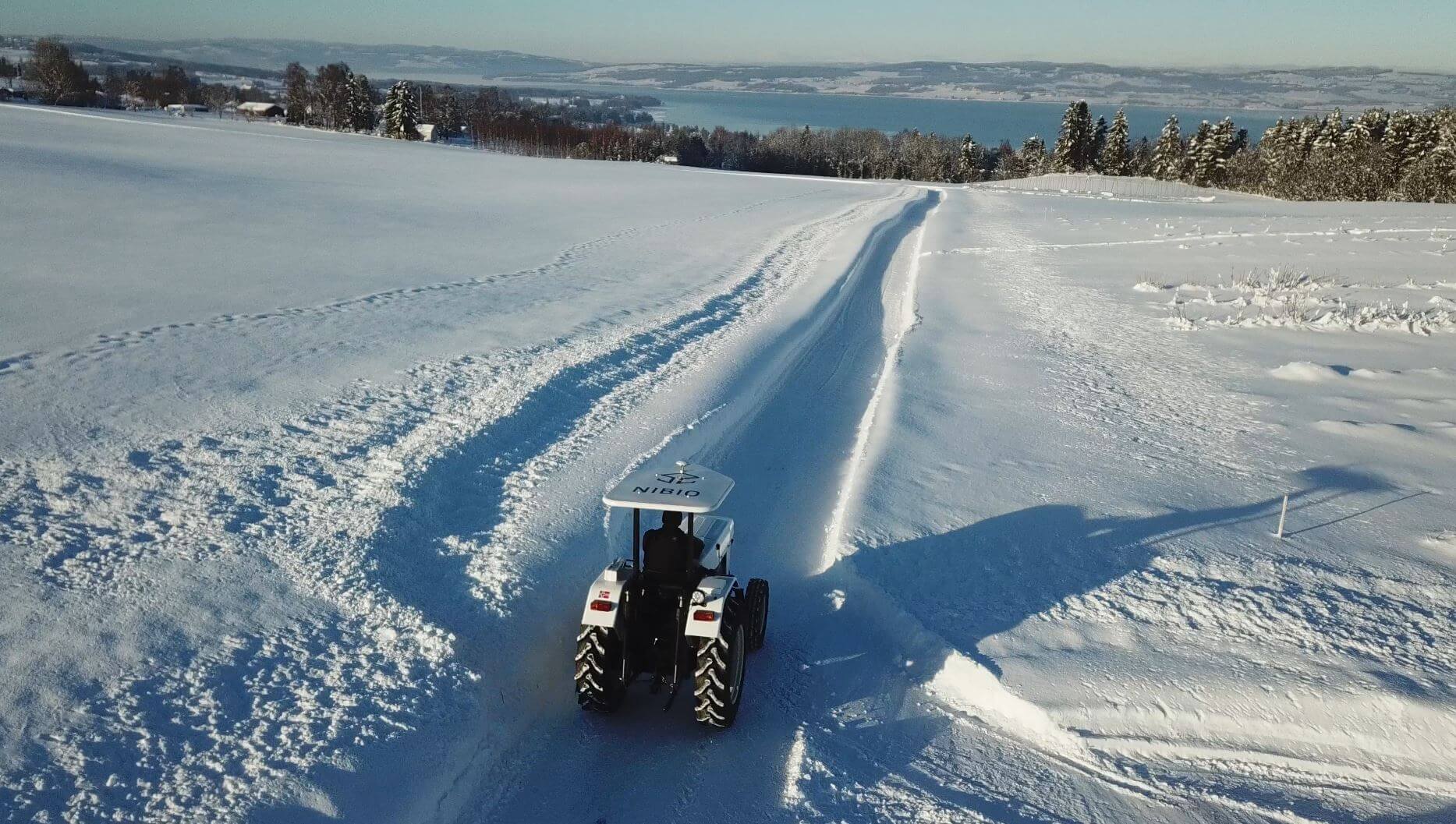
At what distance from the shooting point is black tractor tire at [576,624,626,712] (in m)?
5.74

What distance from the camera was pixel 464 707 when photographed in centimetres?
596

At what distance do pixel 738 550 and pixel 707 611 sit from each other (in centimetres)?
293

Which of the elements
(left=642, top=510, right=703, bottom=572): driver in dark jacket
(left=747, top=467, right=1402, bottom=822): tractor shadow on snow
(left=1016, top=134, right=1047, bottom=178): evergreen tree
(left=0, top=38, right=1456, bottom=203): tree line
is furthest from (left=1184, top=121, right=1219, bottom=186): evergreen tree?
(left=642, top=510, right=703, bottom=572): driver in dark jacket

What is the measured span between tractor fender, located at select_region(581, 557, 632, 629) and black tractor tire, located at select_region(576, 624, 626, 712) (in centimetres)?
5

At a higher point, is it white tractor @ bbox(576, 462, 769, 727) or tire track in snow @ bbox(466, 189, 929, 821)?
white tractor @ bbox(576, 462, 769, 727)

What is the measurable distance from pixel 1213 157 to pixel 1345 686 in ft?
301

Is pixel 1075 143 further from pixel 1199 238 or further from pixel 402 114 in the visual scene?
pixel 402 114

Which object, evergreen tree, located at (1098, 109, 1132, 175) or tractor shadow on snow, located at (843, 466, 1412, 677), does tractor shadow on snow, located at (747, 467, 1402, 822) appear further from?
evergreen tree, located at (1098, 109, 1132, 175)

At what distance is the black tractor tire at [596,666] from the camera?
5742mm

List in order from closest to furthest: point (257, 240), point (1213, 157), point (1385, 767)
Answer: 1. point (1385, 767)
2. point (257, 240)
3. point (1213, 157)

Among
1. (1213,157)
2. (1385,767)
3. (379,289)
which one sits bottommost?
(1385,767)

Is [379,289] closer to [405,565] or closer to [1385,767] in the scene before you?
[405,565]

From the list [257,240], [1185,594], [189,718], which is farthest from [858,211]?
[189,718]

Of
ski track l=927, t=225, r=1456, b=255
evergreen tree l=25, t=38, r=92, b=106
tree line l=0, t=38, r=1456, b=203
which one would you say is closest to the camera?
ski track l=927, t=225, r=1456, b=255
